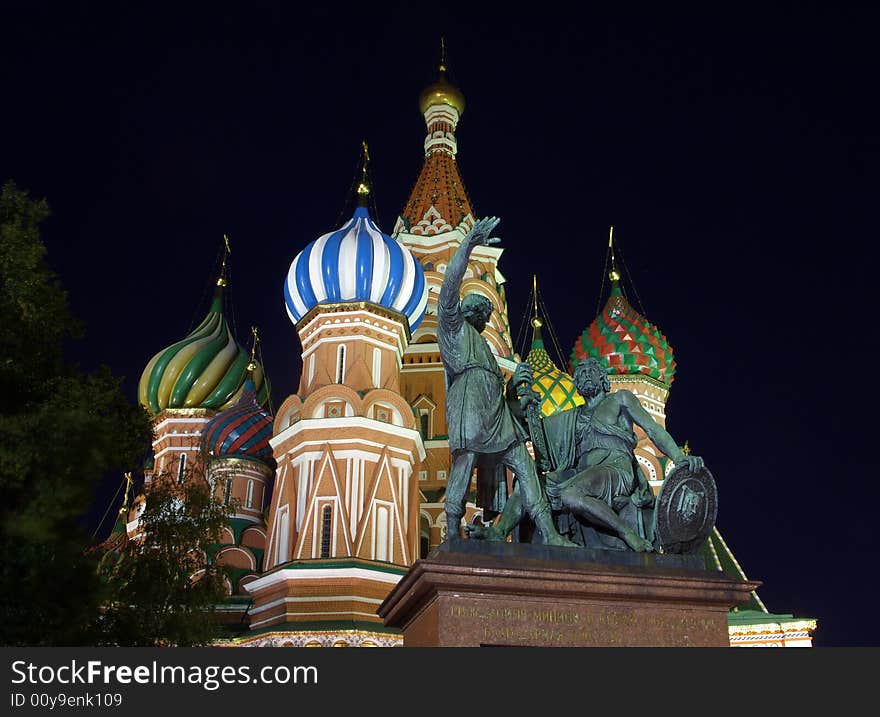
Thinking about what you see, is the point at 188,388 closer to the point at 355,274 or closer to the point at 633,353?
the point at 355,274

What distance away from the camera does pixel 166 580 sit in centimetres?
1398

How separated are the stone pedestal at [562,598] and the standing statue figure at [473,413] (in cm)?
65

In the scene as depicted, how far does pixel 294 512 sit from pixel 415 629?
17.8 m

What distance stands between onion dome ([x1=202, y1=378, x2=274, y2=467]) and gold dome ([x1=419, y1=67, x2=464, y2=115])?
15723 mm

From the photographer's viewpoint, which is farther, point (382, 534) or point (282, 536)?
point (282, 536)

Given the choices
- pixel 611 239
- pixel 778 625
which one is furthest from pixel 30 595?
pixel 611 239

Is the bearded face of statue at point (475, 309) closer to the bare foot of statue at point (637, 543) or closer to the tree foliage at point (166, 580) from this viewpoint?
the bare foot of statue at point (637, 543)

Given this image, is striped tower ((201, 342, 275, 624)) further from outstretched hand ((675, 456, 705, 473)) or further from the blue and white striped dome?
outstretched hand ((675, 456, 705, 473))

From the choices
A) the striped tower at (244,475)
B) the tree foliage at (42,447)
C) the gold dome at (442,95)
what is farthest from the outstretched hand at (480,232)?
the gold dome at (442,95)

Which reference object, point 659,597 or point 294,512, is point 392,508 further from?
point 659,597

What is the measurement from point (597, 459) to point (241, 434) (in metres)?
23.0

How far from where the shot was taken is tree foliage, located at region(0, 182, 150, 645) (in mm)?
9336

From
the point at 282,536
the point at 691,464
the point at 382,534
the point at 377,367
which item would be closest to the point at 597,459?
the point at 691,464

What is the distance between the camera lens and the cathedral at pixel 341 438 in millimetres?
23938
